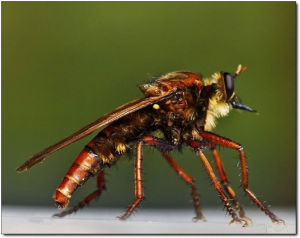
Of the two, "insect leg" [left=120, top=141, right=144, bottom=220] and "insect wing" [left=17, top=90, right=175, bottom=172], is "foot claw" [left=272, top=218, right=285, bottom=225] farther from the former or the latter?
"insect wing" [left=17, top=90, right=175, bottom=172]

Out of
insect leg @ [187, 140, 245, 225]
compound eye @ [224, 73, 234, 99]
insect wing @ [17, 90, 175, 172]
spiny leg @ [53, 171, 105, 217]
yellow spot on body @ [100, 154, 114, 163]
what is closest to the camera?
insect wing @ [17, 90, 175, 172]

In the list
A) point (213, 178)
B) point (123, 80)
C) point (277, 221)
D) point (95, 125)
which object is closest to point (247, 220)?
point (277, 221)

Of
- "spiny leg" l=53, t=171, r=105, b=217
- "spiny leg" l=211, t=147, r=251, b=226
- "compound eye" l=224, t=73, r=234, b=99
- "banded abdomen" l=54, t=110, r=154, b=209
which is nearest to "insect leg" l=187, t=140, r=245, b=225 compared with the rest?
"spiny leg" l=211, t=147, r=251, b=226

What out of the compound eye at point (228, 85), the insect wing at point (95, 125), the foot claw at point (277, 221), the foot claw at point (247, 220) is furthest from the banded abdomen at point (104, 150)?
the foot claw at point (277, 221)

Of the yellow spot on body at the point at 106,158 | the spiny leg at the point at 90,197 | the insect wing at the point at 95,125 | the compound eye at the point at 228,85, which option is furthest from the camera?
the spiny leg at the point at 90,197

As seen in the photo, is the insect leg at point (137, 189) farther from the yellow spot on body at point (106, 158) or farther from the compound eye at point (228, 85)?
the compound eye at point (228, 85)

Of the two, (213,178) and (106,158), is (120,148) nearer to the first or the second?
(106,158)

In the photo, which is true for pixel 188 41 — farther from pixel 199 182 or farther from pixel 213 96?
pixel 213 96

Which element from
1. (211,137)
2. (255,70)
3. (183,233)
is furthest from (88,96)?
(183,233)
